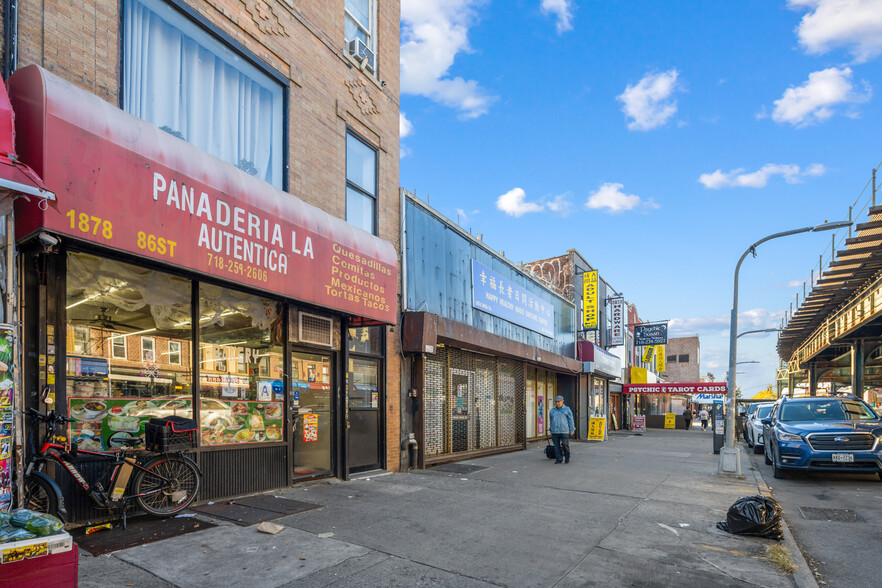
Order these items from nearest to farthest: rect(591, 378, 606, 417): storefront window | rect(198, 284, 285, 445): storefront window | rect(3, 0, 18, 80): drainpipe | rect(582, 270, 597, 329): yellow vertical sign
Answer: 1. rect(3, 0, 18, 80): drainpipe
2. rect(198, 284, 285, 445): storefront window
3. rect(582, 270, 597, 329): yellow vertical sign
4. rect(591, 378, 606, 417): storefront window

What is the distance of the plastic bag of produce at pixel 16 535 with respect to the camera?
326cm

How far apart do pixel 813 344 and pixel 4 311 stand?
31.1 metres

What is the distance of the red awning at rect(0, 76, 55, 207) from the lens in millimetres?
4539

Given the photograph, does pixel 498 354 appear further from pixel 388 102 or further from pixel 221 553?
pixel 221 553

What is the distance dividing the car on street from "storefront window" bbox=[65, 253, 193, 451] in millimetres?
16637

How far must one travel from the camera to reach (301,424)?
9.19 m

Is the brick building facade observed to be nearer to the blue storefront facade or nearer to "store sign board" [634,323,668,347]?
the blue storefront facade

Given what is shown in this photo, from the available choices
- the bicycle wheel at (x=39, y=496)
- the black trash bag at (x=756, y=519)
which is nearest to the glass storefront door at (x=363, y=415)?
the bicycle wheel at (x=39, y=496)

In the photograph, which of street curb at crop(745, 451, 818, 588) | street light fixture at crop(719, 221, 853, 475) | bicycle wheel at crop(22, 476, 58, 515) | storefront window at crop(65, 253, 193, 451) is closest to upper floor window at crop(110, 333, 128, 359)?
storefront window at crop(65, 253, 193, 451)

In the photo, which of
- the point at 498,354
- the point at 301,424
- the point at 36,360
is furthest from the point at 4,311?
the point at 498,354

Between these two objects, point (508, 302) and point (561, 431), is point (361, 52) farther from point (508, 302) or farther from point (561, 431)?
point (561, 431)

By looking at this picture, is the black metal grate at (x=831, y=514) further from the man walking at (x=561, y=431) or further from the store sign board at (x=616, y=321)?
the store sign board at (x=616, y=321)

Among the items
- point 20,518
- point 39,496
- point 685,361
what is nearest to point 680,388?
point 39,496

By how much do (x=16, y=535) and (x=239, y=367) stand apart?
4927 mm
